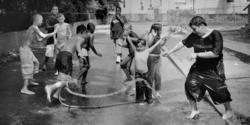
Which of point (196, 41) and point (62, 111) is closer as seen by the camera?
point (196, 41)

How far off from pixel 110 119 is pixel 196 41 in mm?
1973

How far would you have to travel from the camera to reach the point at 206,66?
594 centimetres

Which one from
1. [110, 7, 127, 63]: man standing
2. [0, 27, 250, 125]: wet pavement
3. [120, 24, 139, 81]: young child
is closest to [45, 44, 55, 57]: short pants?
[0, 27, 250, 125]: wet pavement

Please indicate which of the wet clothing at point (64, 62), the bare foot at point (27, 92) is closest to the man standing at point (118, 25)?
A: the bare foot at point (27, 92)

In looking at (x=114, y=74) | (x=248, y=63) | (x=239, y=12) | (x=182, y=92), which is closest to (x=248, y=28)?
(x=248, y=63)

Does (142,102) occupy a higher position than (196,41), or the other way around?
(196,41)

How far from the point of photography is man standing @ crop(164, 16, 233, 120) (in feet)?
18.9

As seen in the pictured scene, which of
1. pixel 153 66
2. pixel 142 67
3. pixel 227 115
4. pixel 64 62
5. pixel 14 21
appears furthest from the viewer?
pixel 14 21

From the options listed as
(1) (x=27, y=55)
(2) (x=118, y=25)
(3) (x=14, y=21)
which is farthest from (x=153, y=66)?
(3) (x=14, y=21)

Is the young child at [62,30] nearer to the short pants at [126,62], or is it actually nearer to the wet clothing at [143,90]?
the short pants at [126,62]

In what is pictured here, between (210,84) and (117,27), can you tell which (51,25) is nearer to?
(117,27)

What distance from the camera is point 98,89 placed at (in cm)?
902

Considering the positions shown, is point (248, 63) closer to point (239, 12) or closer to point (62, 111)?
point (62, 111)

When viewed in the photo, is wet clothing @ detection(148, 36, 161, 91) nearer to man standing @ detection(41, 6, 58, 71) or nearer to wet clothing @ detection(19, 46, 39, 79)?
wet clothing @ detection(19, 46, 39, 79)
